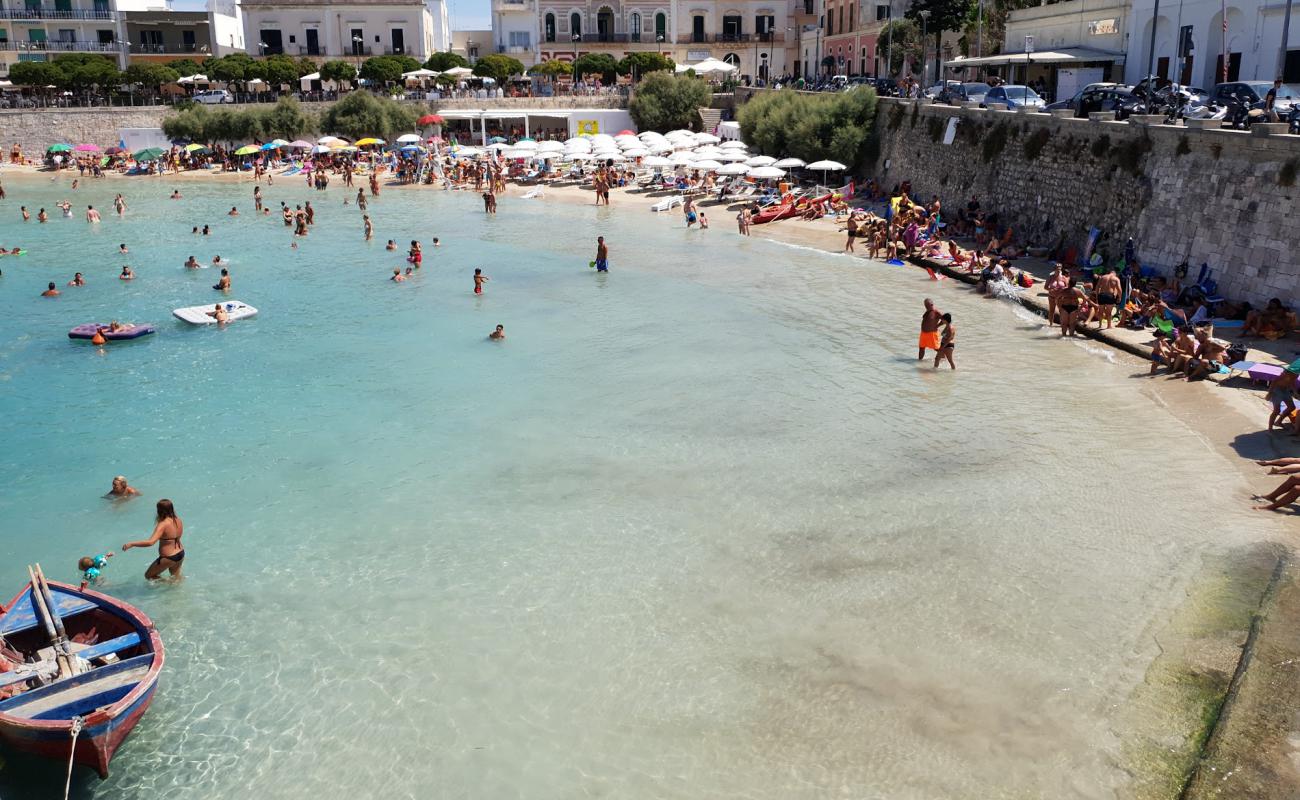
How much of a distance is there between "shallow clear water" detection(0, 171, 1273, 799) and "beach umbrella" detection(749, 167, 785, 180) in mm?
11971

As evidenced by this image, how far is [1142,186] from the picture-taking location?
1912 cm

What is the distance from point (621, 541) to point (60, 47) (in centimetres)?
5834

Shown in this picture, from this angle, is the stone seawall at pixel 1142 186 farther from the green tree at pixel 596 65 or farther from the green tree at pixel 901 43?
the green tree at pixel 596 65

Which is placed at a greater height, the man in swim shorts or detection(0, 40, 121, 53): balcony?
detection(0, 40, 121, 53): balcony

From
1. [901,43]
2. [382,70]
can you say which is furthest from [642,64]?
[901,43]

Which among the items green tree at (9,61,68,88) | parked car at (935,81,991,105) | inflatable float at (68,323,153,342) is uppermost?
green tree at (9,61,68,88)

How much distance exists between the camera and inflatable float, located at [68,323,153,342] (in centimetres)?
1883

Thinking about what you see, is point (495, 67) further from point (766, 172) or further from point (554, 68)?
point (766, 172)

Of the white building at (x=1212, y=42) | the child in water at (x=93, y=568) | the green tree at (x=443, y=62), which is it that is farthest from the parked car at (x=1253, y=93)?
the green tree at (x=443, y=62)

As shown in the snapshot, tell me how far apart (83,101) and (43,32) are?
9474 millimetres

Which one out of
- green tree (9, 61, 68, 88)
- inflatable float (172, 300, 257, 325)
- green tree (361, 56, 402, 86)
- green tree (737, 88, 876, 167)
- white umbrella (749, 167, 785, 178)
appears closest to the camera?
inflatable float (172, 300, 257, 325)

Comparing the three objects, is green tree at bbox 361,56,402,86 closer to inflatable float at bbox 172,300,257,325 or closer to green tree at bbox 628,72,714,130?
green tree at bbox 628,72,714,130

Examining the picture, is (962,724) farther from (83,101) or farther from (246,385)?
(83,101)

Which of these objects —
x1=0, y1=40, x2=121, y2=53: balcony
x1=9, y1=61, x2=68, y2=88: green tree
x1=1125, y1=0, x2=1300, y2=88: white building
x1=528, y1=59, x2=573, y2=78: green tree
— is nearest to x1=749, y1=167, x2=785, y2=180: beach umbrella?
x1=1125, y1=0, x2=1300, y2=88: white building
